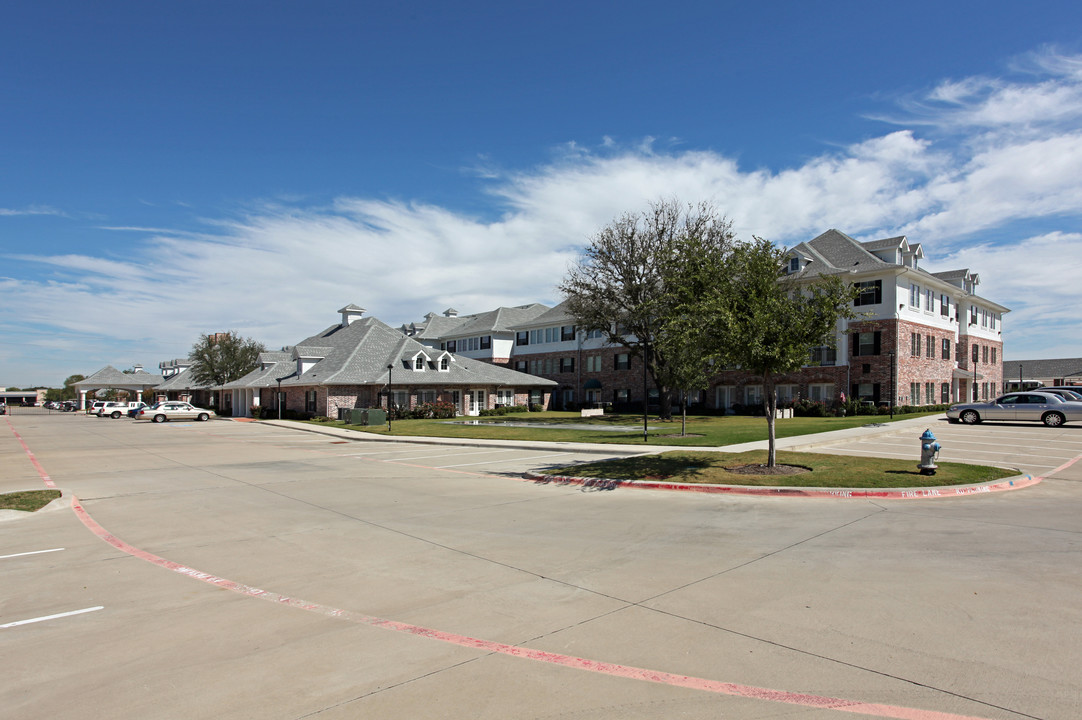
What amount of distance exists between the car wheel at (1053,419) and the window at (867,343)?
1330 centimetres

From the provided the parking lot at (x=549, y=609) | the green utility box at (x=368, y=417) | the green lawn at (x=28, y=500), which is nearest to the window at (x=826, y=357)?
the green utility box at (x=368, y=417)

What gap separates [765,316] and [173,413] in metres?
55.4

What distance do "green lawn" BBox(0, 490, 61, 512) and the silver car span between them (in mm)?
35080

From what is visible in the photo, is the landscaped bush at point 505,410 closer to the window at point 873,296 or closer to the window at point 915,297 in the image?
the window at point 873,296

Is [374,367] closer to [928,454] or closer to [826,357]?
[826,357]

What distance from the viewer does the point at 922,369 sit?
43250 mm

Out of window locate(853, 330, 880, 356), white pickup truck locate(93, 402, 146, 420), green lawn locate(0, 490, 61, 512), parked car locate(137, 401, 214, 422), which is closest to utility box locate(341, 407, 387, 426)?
parked car locate(137, 401, 214, 422)

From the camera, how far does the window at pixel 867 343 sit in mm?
41406

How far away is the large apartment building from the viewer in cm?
4109

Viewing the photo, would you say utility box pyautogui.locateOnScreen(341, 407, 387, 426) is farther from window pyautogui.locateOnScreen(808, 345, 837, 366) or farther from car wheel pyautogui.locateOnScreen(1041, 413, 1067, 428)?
car wheel pyautogui.locateOnScreen(1041, 413, 1067, 428)

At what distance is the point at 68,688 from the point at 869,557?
813cm

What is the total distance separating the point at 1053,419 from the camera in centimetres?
2808

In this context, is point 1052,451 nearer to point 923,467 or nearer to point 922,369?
point 923,467

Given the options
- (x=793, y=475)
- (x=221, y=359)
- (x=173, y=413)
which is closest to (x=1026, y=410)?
(x=793, y=475)
